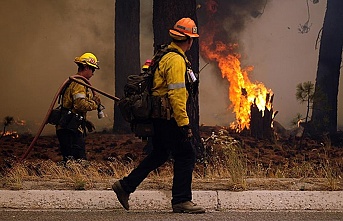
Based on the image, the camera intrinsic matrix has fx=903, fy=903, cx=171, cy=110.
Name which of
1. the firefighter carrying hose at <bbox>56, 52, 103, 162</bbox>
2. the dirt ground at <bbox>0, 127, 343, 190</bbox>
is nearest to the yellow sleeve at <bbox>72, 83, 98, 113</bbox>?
the firefighter carrying hose at <bbox>56, 52, 103, 162</bbox>

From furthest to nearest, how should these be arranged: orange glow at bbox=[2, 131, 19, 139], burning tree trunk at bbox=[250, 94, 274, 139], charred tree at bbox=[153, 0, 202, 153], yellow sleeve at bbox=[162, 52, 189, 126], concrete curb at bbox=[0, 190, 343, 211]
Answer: burning tree trunk at bbox=[250, 94, 274, 139] < orange glow at bbox=[2, 131, 19, 139] < charred tree at bbox=[153, 0, 202, 153] < concrete curb at bbox=[0, 190, 343, 211] < yellow sleeve at bbox=[162, 52, 189, 126]

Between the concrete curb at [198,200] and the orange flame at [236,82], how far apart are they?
14.3ft

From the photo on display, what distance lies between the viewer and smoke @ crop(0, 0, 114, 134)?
41.7ft

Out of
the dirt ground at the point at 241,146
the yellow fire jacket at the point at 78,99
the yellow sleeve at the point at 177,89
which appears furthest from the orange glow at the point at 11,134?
the yellow sleeve at the point at 177,89

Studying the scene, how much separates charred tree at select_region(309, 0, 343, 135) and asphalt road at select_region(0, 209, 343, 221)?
4777 mm

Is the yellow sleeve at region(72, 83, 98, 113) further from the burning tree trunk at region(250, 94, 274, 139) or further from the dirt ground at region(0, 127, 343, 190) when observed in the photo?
the burning tree trunk at region(250, 94, 274, 139)

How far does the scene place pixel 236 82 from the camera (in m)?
12.7

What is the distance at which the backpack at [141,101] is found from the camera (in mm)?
7777

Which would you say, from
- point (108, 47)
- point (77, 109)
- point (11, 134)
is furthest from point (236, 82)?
point (77, 109)

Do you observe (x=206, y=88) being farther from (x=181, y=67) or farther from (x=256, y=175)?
(x=181, y=67)

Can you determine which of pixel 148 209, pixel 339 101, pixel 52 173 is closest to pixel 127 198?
pixel 148 209

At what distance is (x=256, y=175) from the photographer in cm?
953

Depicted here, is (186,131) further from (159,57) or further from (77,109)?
(77,109)

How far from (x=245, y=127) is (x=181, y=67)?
516 centimetres
